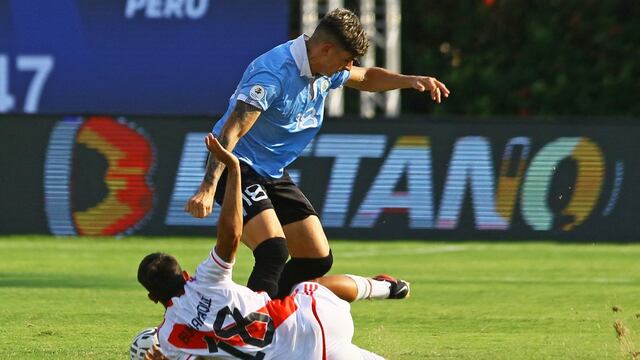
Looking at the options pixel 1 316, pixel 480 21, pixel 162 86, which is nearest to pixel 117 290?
pixel 1 316

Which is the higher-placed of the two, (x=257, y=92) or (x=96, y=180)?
(x=257, y=92)

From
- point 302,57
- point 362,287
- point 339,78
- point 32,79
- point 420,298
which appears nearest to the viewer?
point 302,57

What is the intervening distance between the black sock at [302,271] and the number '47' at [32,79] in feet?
38.5

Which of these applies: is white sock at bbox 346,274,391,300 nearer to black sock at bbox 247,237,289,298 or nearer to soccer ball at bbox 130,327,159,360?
black sock at bbox 247,237,289,298

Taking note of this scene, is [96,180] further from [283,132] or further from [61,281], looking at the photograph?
[283,132]

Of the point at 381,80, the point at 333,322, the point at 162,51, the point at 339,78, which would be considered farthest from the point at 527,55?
the point at 333,322

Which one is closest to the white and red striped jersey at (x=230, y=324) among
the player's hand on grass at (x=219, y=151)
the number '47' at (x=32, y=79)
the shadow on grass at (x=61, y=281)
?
the player's hand on grass at (x=219, y=151)

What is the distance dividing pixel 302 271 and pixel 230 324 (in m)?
1.85

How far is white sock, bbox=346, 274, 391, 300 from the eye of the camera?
8.60 metres

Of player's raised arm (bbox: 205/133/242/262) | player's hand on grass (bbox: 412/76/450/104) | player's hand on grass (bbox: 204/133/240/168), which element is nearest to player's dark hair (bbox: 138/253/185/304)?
player's raised arm (bbox: 205/133/242/262)

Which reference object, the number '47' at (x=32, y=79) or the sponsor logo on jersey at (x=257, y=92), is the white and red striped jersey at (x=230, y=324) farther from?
the number '47' at (x=32, y=79)

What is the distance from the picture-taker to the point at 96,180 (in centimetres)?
1766

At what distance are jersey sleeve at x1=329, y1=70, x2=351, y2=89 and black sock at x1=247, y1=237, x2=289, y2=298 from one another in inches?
43.2

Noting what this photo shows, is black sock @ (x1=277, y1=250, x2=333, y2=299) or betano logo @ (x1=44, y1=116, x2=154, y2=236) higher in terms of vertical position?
black sock @ (x1=277, y1=250, x2=333, y2=299)
